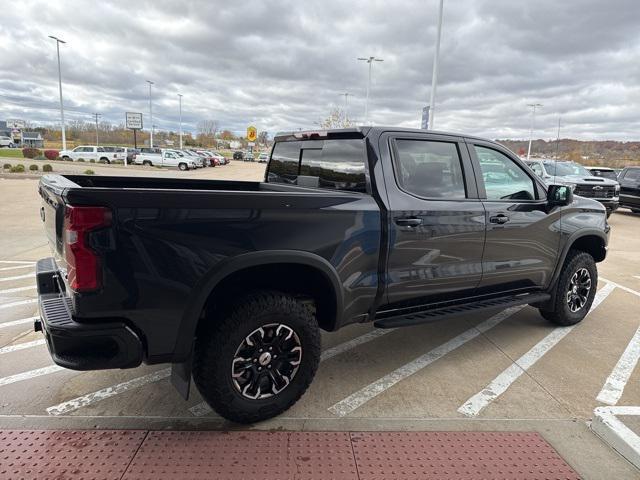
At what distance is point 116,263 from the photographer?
7.51 feet

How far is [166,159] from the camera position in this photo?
39469 millimetres

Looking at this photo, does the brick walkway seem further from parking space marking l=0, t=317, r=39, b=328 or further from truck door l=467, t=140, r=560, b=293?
parking space marking l=0, t=317, r=39, b=328

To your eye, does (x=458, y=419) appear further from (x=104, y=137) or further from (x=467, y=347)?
(x=104, y=137)

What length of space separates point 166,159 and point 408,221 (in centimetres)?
3937

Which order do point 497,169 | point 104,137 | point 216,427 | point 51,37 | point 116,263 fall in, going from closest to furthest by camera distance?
point 116,263 → point 216,427 → point 497,169 → point 51,37 → point 104,137

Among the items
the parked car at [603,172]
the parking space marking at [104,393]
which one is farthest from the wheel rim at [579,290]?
the parked car at [603,172]

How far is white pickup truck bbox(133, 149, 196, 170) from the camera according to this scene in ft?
129

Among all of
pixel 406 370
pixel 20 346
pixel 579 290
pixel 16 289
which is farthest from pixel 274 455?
pixel 16 289

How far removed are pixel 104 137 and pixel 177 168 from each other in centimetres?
7145

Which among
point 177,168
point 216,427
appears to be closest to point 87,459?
point 216,427

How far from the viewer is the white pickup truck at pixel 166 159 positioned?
39.2 metres

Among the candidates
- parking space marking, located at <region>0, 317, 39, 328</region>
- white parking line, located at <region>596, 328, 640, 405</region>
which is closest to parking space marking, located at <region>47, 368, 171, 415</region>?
parking space marking, located at <region>0, 317, 39, 328</region>

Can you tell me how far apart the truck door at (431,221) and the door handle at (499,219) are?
0.12 meters

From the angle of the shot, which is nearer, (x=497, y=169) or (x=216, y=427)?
(x=216, y=427)
